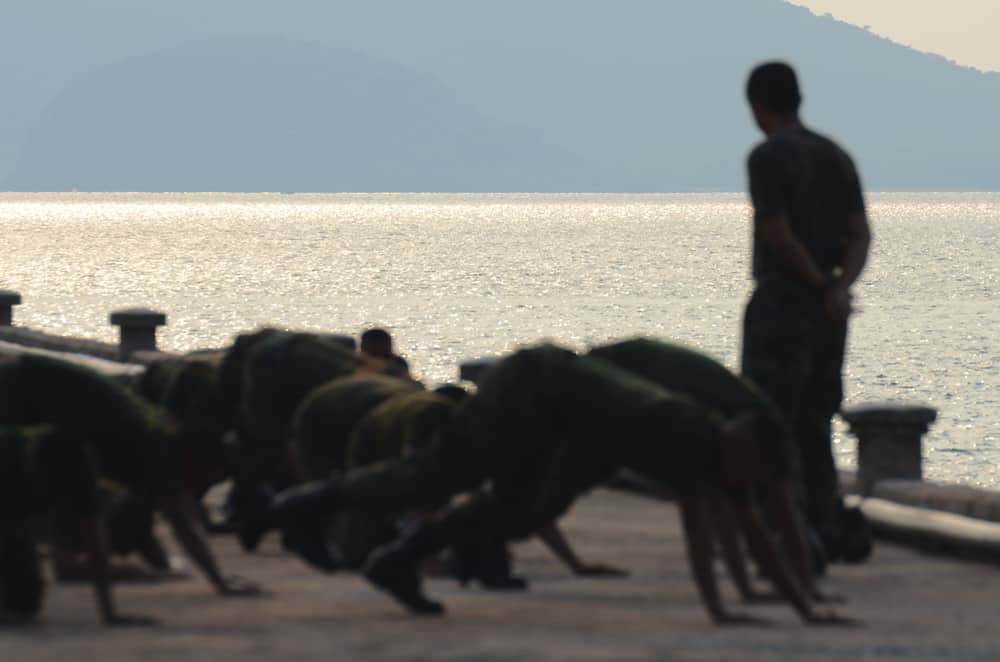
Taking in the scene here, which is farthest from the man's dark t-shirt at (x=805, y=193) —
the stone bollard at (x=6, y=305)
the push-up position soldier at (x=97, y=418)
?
the stone bollard at (x=6, y=305)

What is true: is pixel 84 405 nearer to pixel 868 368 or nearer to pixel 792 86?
pixel 792 86

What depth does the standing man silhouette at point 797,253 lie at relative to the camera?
29.0 ft

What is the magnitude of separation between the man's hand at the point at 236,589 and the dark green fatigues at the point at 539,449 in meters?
0.75

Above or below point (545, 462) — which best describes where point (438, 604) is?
below

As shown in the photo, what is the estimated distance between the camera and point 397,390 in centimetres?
884

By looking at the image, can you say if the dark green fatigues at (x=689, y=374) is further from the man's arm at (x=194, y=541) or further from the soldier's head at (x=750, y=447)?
the man's arm at (x=194, y=541)

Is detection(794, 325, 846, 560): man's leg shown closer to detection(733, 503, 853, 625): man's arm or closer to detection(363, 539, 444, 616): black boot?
detection(733, 503, 853, 625): man's arm

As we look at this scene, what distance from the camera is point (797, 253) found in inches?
346

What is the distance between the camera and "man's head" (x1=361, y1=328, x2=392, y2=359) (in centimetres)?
1230

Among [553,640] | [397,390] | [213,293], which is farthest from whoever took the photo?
[213,293]

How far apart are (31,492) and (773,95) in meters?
3.82

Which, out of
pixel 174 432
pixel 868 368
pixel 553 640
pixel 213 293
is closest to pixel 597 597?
pixel 553 640

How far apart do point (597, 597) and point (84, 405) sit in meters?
2.30

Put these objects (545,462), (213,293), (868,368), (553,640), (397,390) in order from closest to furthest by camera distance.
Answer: (553,640), (545,462), (397,390), (868,368), (213,293)
